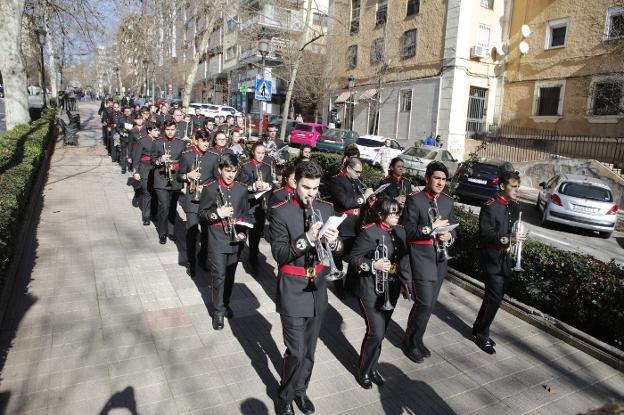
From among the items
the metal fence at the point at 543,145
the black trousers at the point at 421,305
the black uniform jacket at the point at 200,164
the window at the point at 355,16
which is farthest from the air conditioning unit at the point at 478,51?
the black trousers at the point at 421,305

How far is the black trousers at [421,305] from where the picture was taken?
4.93 meters

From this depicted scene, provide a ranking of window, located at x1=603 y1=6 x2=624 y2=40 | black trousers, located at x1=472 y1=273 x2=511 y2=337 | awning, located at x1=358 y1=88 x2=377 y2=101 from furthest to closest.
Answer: awning, located at x1=358 y1=88 x2=377 y2=101 → window, located at x1=603 y1=6 x2=624 y2=40 → black trousers, located at x1=472 y1=273 x2=511 y2=337

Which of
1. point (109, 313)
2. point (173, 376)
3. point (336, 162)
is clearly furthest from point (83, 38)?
point (173, 376)

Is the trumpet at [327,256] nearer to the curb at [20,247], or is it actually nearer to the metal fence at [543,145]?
the curb at [20,247]

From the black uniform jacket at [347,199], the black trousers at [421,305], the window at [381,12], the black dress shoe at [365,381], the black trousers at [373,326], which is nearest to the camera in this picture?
the black trousers at [373,326]

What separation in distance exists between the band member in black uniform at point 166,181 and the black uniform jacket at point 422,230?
15.9 ft

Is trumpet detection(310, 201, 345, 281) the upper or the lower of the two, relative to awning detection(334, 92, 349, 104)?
lower

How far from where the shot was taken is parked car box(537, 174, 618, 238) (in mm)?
13172

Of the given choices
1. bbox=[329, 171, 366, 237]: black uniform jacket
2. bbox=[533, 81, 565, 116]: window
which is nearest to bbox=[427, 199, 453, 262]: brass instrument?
bbox=[329, 171, 366, 237]: black uniform jacket

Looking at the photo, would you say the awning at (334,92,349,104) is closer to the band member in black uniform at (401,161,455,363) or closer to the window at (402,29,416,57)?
the window at (402,29,416,57)

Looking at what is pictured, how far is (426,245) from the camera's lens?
5.01m

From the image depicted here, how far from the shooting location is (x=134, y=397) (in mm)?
4219

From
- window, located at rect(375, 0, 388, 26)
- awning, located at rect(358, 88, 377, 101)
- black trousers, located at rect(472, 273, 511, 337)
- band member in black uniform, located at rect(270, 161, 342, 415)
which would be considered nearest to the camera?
band member in black uniform, located at rect(270, 161, 342, 415)

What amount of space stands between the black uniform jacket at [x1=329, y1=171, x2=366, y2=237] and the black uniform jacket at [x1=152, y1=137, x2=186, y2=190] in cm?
318
